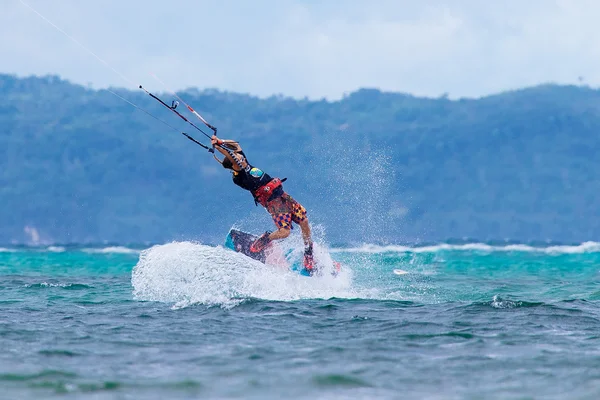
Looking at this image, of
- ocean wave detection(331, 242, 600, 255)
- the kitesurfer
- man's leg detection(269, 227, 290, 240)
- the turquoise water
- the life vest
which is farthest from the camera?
ocean wave detection(331, 242, 600, 255)

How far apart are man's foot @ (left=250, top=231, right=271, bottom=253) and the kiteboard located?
5 cm

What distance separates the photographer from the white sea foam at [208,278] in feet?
49.1

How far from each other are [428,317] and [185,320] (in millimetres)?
3770

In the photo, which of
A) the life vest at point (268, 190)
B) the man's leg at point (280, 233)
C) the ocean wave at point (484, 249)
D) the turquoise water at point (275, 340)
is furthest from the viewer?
the ocean wave at point (484, 249)

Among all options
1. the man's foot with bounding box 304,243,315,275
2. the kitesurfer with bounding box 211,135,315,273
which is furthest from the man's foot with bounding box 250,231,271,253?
the man's foot with bounding box 304,243,315,275

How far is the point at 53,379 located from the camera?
8750 mm

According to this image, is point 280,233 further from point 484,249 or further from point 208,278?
point 484,249

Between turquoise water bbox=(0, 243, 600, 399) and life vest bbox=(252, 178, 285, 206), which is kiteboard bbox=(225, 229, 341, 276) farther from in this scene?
life vest bbox=(252, 178, 285, 206)

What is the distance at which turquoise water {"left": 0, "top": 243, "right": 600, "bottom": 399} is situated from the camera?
8.49m

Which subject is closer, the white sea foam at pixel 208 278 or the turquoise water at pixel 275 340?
the turquoise water at pixel 275 340

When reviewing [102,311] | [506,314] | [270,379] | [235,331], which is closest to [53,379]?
[270,379]

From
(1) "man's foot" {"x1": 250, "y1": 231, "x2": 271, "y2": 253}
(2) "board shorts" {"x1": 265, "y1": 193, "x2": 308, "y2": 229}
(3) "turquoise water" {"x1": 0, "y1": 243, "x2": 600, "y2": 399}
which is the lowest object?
(3) "turquoise water" {"x1": 0, "y1": 243, "x2": 600, "y2": 399}

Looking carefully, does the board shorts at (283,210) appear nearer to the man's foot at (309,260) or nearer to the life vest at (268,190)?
the life vest at (268,190)

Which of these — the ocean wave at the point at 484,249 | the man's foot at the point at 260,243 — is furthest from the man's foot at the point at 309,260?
the ocean wave at the point at 484,249
